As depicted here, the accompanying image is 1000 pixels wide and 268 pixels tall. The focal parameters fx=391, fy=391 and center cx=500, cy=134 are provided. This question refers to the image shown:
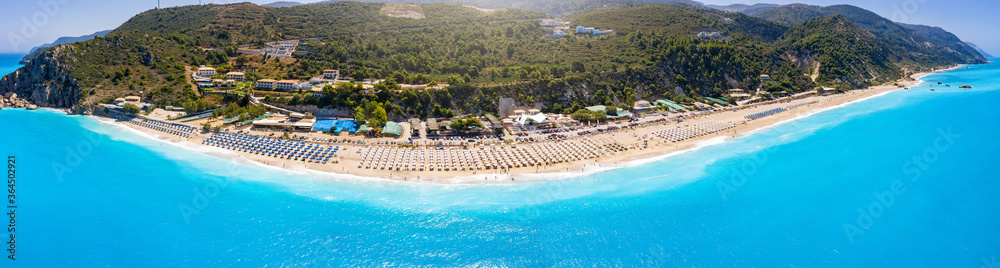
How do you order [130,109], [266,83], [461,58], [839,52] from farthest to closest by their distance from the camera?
[839,52] → [461,58] → [266,83] → [130,109]

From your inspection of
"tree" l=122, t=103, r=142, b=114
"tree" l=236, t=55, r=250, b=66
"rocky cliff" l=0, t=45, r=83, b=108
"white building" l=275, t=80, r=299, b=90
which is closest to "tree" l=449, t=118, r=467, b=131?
"white building" l=275, t=80, r=299, b=90

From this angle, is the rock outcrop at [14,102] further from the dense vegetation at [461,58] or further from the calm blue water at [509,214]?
the calm blue water at [509,214]

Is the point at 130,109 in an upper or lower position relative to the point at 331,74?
lower

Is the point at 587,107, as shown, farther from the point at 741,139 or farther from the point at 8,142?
the point at 8,142

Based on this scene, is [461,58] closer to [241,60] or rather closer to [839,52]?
[241,60]

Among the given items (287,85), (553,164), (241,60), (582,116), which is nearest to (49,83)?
(241,60)

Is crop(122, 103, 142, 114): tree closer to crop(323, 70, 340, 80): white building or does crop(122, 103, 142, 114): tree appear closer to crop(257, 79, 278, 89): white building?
crop(257, 79, 278, 89): white building
